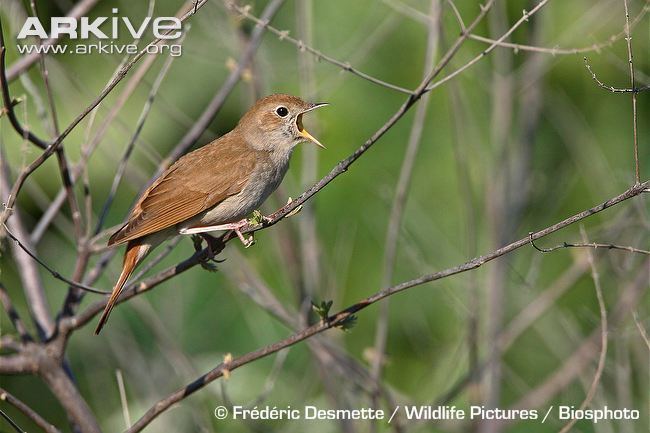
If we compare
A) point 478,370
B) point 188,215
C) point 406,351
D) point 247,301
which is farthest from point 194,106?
point 478,370

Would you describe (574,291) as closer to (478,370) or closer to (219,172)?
(478,370)

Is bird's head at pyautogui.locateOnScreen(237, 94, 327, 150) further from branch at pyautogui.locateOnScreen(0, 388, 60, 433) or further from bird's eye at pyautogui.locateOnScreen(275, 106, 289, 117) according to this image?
branch at pyautogui.locateOnScreen(0, 388, 60, 433)

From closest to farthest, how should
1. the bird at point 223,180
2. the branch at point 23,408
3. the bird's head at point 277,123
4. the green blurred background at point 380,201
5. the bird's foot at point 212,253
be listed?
the branch at point 23,408
the bird's foot at point 212,253
the bird at point 223,180
the bird's head at point 277,123
the green blurred background at point 380,201

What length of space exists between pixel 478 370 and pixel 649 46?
294cm

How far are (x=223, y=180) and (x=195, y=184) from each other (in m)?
0.14

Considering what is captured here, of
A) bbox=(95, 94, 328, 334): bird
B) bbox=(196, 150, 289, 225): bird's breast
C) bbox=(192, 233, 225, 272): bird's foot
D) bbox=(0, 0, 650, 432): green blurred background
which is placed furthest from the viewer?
bbox=(0, 0, 650, 432): green blurred background

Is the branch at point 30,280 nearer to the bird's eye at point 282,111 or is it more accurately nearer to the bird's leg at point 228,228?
the bird's leg at point 228,228

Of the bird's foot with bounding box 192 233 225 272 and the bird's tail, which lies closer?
the bird's foot with bounding box 192 233 225 272

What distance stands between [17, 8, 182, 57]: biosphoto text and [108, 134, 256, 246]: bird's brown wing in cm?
53

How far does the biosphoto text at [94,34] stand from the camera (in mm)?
3820

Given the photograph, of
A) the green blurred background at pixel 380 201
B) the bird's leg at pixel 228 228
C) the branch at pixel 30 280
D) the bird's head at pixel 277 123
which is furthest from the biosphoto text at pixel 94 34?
the bird's leg at pixel 228 228

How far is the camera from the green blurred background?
205 inches

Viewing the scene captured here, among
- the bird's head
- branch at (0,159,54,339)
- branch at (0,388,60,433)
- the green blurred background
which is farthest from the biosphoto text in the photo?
branch at (0,388,60,433)

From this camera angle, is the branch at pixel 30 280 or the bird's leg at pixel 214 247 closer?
the bird's leg at pixel 214 247
